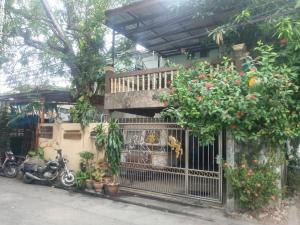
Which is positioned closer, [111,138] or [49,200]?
[49,200]

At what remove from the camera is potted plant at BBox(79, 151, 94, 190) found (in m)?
8.19

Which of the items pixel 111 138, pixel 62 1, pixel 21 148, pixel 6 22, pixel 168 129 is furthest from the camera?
pixel 21 148

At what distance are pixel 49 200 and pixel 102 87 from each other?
15.1 feet

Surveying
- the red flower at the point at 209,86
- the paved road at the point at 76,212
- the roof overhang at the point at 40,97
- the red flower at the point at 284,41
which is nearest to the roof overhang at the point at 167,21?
the red flower at the point at 284,41

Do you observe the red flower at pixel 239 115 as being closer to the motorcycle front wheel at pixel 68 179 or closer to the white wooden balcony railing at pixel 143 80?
the white wooden balcony railing at pixel 143 80

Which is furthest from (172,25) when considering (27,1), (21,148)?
(21,148)

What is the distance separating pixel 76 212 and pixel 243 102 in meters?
4.05

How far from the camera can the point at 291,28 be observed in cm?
594

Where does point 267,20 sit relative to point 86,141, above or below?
above

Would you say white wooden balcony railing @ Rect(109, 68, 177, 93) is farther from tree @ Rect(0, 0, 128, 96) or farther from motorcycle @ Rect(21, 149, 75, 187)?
motorcycle @ Rect(21, 149, 75, 187)

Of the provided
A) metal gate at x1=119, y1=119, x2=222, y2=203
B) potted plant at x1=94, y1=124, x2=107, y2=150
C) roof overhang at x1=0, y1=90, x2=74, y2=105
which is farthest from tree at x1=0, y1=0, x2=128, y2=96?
metal gate at x1=119, y1=119, x2=222, y2=203

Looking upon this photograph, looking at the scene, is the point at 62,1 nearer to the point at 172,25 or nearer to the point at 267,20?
the point at 172,25

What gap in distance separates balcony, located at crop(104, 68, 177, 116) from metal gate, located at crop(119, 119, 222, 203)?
493 mm

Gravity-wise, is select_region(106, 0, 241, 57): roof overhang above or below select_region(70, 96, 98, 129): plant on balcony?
above
